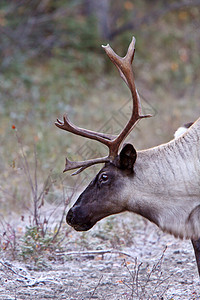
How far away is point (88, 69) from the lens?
1362cm

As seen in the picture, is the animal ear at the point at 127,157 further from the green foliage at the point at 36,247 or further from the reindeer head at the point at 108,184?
the green foliage at the point at 36,247

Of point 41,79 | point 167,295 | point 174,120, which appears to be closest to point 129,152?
point 167,295

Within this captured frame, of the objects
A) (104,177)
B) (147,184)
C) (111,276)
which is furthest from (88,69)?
(147,184)

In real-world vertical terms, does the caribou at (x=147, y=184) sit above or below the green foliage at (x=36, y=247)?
above

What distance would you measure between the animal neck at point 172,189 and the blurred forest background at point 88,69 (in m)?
3.54

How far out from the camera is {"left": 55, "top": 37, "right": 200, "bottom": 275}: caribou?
161 inches

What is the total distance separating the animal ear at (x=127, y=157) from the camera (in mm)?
4082

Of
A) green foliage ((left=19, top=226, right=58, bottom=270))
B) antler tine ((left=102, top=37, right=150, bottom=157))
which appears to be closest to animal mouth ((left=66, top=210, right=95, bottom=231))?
antler tine ((left=102, top=37, right=150, bottom=157))

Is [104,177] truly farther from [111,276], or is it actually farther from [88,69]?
[88,69]

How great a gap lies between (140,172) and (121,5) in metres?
12.4

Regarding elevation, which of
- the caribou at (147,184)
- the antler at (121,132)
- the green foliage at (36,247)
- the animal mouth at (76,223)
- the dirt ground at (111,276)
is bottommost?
the dirt ground at (111,276)

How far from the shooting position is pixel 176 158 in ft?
13.7

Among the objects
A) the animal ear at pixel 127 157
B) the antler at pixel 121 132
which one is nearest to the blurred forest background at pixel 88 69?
the antler at pixel 121 132

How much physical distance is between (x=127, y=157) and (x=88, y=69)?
9746 mm
